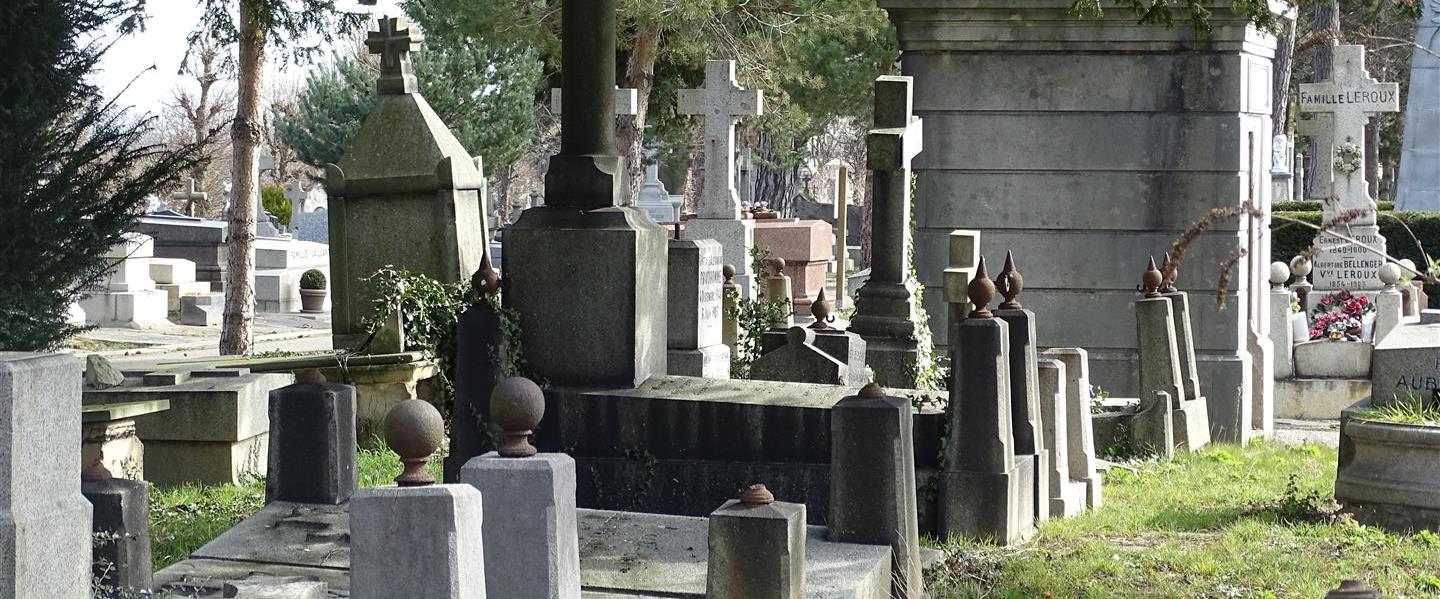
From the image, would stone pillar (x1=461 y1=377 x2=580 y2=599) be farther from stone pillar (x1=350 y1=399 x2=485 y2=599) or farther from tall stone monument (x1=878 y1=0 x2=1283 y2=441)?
tall stone monument (x1=878 y1=0 x2=1283 y2=441)

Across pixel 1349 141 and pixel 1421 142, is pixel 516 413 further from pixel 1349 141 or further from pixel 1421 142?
pixel 1421 142

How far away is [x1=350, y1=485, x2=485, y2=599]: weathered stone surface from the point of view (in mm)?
3473

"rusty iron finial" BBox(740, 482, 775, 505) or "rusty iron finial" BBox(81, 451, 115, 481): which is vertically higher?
"rusty iron finial" BBox(81, 451, 115, 481)

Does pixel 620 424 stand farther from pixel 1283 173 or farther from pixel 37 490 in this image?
pixel 1283 173

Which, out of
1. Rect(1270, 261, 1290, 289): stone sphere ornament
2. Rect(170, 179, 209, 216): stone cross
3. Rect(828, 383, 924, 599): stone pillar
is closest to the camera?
Rect(828, 383, 924, 599): stone pillar

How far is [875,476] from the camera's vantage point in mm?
5543

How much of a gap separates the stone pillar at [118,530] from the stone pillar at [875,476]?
2193 mm

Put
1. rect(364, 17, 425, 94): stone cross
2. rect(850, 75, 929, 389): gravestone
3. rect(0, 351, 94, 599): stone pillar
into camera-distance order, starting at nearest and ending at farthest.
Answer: rect(0, 351, 94, 599): stone pillar
rect(850, 75, 929, 389): gravestone
rect(364, 17, 425, 94): stone cross

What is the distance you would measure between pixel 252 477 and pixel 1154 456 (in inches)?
207

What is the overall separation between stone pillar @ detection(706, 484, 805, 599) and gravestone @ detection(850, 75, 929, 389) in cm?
628

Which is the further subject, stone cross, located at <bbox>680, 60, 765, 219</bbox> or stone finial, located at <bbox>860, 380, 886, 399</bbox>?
stone cross, located at <bbox>680, 60, 765, 219</bbox>

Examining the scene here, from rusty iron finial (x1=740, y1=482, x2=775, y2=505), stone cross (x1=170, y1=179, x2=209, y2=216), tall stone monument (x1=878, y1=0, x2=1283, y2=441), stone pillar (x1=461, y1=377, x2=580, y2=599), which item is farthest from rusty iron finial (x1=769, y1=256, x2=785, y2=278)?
stone cross (x1=170, y1=179, x2=209, y2=216)

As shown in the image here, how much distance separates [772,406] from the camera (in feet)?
23.0

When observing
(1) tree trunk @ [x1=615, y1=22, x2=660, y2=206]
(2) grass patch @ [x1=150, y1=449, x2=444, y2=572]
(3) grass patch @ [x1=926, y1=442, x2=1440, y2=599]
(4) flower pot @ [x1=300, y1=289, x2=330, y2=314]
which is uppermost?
(1) tree trunk @ [x1=615, y1=22, x2=660, y2=206]
